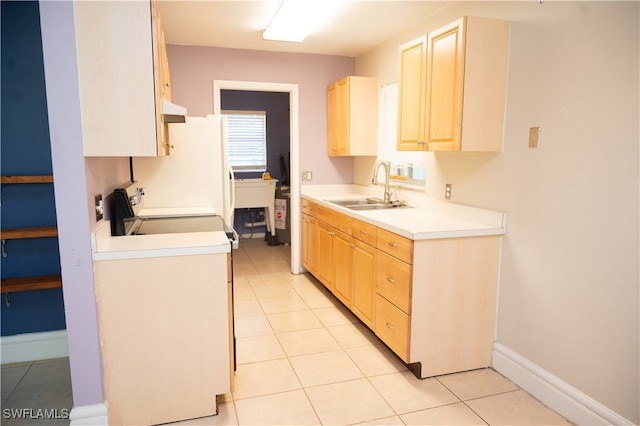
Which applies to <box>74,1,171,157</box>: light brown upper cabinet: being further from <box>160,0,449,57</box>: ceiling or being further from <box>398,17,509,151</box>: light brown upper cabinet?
<box>398,17,509,151</box>: light brown upper cabinet

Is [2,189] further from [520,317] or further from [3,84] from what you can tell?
[520,317]

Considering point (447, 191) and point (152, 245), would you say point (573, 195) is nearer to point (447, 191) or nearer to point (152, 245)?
point (447, 191)

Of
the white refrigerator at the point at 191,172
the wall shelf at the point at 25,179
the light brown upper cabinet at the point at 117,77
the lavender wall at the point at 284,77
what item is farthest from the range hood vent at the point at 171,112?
the lavender wall at the point at 284,77

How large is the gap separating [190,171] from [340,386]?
2.15 metres

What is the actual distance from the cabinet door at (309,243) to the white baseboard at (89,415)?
2614 millimetres

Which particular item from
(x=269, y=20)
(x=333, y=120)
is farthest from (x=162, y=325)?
(x=333, y=120)

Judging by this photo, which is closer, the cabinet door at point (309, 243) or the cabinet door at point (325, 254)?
the cabinet door at point (325, 254)

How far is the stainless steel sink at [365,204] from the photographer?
385 centimetres

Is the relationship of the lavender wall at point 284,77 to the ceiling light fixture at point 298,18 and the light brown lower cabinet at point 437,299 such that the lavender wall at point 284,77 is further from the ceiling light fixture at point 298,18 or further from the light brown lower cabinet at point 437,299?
the light brown lower cabinet at point 437,299

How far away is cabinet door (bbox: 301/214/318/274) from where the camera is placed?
443 centimetres

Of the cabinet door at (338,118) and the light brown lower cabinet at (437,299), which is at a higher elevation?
the cabinet door at (338,118)

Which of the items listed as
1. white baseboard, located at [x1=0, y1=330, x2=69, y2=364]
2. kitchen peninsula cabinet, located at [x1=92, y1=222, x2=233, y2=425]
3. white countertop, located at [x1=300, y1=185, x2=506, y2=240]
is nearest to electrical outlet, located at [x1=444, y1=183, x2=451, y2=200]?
white countertop, located at [x1=300, y1=185, x2=506, y2=240]

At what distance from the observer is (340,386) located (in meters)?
2.53

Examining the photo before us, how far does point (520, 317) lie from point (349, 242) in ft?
4.60
